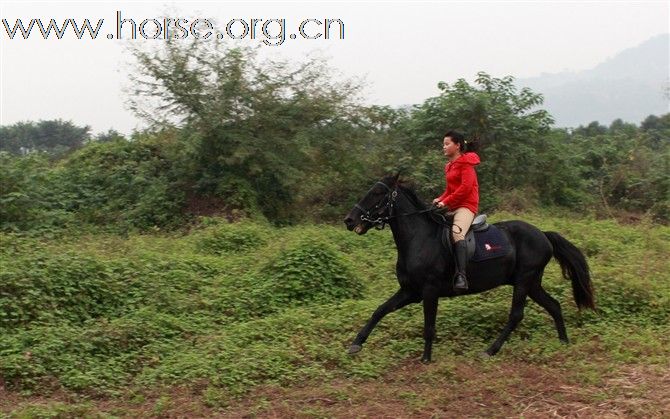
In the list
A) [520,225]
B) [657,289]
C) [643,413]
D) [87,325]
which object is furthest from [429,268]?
[87,325]

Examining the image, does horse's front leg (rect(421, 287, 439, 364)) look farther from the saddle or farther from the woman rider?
the saddle

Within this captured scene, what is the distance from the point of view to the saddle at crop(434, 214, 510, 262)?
279 inches

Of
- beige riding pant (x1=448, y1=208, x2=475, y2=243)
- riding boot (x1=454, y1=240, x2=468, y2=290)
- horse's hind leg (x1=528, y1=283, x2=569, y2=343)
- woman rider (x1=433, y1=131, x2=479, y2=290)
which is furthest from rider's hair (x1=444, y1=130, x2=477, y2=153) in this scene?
horse's hind leg (x1=528, y1=283, x2=569, y2=343)

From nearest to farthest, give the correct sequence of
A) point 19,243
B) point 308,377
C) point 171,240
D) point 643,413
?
1. point 643,413
2. point 308,377
3. point 19,243
4. point 171,240

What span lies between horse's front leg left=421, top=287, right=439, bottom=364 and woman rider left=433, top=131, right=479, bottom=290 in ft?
0.82

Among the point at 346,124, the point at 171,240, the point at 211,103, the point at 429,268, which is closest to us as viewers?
the point at 429,268

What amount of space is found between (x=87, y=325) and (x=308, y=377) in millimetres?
2713

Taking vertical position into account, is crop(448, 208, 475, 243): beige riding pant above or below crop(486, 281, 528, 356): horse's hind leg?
above

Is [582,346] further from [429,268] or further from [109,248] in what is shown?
[109,248]

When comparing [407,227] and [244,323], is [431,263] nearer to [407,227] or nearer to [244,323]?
[407,227]

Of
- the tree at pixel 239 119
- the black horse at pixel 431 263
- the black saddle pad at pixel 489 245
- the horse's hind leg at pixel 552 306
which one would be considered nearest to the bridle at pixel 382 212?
the black horse at pixel 431 263

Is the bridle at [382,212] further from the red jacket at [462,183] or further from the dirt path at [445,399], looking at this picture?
the dirt path at [445,399]

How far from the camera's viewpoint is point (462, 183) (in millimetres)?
7039

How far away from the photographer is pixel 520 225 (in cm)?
745
